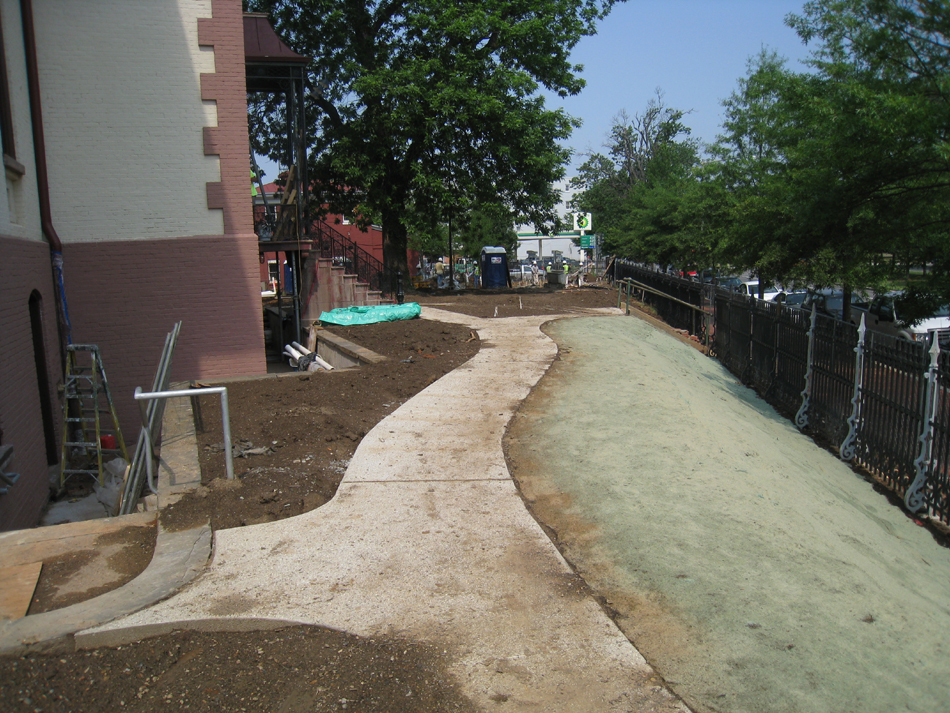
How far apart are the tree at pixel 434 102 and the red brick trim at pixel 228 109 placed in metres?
9.58

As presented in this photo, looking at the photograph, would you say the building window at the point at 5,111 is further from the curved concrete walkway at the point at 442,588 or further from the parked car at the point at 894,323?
the parked car at the point at 894,323

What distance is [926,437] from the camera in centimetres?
728

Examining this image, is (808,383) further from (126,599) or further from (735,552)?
(126,599)

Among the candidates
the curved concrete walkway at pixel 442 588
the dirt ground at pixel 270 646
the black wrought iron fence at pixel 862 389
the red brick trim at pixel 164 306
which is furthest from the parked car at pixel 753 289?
the curved concrete walkway at pixel 442 588

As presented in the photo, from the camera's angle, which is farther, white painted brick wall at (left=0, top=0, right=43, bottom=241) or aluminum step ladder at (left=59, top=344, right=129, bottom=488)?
aluminum step ladder at (left=59, top=344, right=129, bottom=488)

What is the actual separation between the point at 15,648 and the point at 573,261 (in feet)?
206

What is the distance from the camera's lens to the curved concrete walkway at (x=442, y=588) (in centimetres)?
353

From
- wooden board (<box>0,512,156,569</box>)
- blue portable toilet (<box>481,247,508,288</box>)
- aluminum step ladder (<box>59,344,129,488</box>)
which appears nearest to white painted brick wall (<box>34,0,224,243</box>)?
aluminum step ladder (<box>59,344,129,488</box>)

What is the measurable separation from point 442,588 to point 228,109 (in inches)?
390

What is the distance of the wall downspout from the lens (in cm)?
1059

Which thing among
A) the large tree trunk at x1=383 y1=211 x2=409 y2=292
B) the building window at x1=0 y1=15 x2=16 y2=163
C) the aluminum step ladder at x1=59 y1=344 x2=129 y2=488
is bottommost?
the aluminum step ladder at x1=59 y1=344 x2=129 y2=488

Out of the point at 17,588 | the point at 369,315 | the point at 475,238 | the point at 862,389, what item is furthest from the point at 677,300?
the point at 475,238

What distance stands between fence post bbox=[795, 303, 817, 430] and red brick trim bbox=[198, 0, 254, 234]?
8.62m

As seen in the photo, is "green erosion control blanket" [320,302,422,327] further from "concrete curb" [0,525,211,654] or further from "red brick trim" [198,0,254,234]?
"concrete curb" [0,525,211,654]
